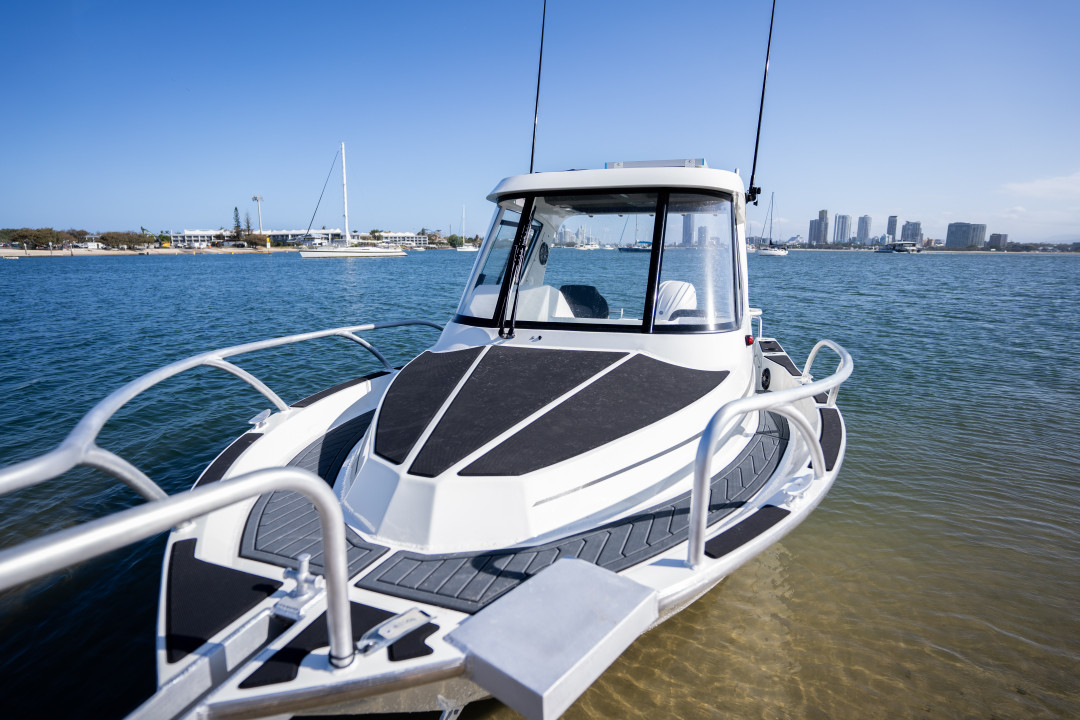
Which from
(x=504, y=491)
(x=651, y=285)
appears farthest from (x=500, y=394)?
(x=651, y=285)

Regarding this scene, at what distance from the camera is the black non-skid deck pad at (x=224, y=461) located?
11.1ft

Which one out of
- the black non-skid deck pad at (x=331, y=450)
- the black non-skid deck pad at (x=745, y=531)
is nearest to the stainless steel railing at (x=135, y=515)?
the black non-skid deck pad at (x=331, y=450)

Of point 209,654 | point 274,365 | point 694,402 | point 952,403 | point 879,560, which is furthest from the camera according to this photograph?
point 274,365

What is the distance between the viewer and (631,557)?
2699 mm

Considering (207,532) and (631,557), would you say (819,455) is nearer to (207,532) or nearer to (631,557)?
(631,557)

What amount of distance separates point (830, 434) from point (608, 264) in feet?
7.82

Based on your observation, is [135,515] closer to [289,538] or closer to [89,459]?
[89,459]

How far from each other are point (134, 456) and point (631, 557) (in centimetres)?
653

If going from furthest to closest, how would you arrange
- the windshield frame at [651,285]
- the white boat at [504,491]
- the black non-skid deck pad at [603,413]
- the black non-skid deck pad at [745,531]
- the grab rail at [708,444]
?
the windshield frame at [651,285]
the black non-skid deck pad at [603,413]
the black non-skid deck pad at [745,531]
the grab rail at [708,444]
the white boat at [504,491]

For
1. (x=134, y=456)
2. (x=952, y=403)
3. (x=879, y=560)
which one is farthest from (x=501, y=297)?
(x=952, y=403)

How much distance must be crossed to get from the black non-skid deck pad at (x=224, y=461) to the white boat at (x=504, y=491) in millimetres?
20

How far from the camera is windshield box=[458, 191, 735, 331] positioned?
14.6ft

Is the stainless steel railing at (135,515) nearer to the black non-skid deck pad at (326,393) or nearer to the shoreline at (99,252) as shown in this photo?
the black non-skid deck pad at (326,393)

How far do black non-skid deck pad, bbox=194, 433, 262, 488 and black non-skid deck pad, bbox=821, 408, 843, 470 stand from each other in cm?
401
